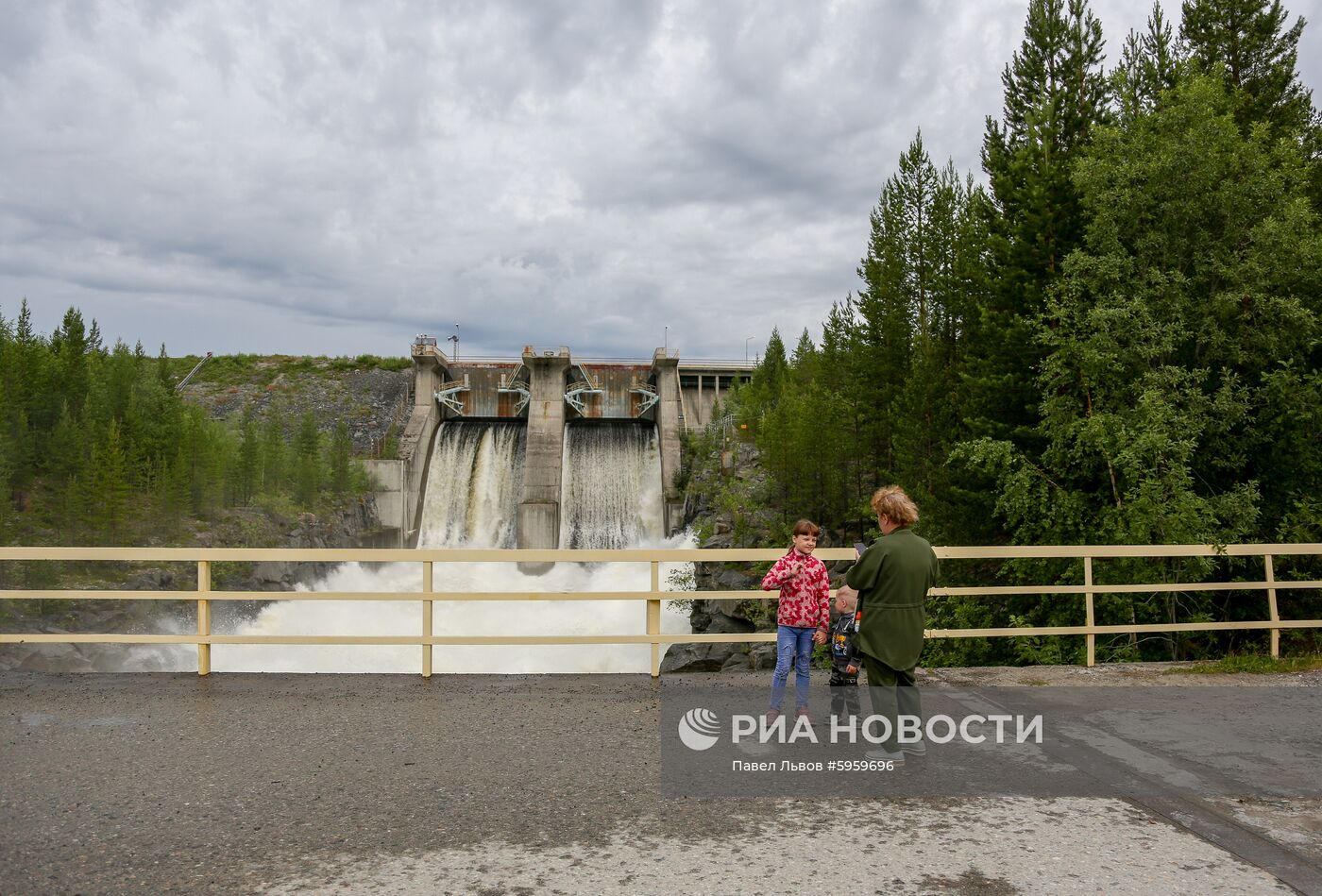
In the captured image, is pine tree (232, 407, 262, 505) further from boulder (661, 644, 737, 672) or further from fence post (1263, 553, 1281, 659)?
fence post (1263, 553, 1281, 659)

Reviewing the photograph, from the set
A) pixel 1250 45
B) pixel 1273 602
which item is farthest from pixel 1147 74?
pixel 1273 602

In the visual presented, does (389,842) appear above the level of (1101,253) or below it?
below

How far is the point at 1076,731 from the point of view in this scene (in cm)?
649

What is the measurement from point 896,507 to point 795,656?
1478 mm

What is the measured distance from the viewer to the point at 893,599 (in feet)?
18.1

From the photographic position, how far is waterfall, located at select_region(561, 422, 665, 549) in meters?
46.0

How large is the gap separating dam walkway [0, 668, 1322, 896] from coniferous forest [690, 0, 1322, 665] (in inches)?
404

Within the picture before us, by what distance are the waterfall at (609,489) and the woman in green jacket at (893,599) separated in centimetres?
3965

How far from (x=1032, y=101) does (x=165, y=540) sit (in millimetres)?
44398

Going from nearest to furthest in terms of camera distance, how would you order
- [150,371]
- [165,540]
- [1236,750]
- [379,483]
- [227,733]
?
[1236,750], [227,733], [165,540], [379,483], [150,371]

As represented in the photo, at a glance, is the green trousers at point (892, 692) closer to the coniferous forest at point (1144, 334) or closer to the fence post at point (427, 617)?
the fence post at point (427, 617)

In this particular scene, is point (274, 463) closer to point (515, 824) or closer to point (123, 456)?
point (123, 456)

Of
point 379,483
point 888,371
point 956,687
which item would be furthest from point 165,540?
point 956,687

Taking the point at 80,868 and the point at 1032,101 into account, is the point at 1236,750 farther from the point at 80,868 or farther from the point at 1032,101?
the point at 1032,101
